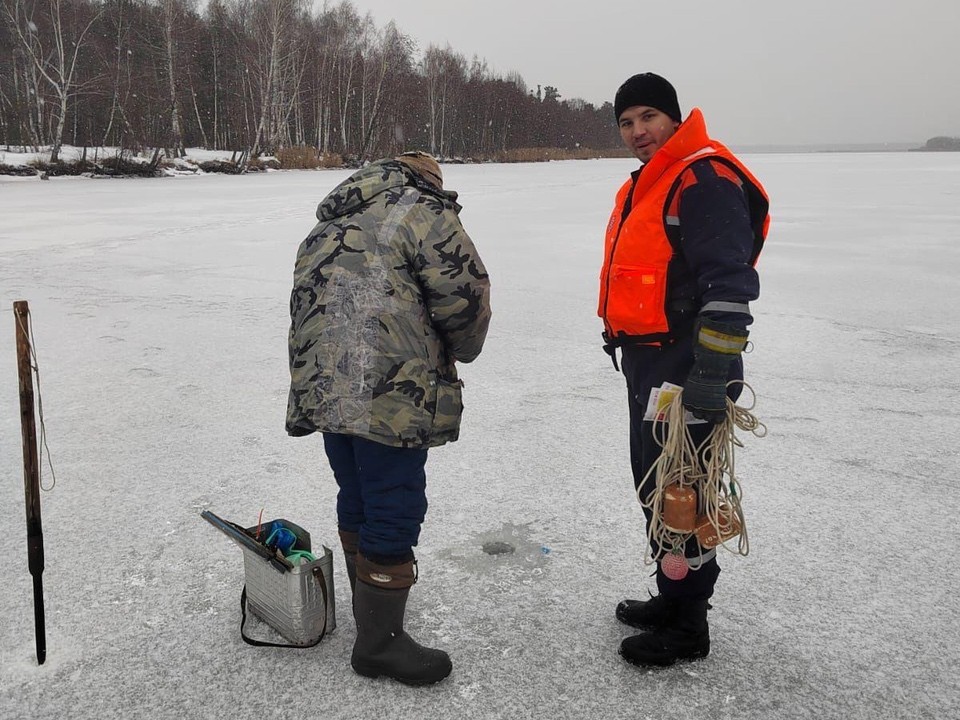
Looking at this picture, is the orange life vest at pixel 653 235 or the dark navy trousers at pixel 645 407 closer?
the orange life vest at pixel 653 235

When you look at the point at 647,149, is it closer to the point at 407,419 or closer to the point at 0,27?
the point at 407,419

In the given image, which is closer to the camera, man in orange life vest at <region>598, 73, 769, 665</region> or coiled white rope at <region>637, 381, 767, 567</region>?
man in orange life vest at <region>598, 73, 769, 665</region>

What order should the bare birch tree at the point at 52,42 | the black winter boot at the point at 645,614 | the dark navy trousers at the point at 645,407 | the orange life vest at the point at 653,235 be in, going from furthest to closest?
1. the bare birch tree at the point at 52,42
2. the black winter boot at the point at 645,614
3. the dark navy trousers at the point at 645,407
4. the orange life vest at the point at 653,235


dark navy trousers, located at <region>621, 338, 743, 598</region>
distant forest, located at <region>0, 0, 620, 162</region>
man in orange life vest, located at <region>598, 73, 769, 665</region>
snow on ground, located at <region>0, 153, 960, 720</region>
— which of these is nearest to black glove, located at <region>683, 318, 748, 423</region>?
man in orange life vest, located at <region>598, 73, 769, 665</region>

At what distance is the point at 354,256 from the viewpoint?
1.84m

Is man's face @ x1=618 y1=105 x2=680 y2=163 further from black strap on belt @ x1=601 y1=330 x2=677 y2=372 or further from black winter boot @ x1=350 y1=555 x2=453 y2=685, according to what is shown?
black winter boot @ x1=350 y1=555 x2=453 y2=685

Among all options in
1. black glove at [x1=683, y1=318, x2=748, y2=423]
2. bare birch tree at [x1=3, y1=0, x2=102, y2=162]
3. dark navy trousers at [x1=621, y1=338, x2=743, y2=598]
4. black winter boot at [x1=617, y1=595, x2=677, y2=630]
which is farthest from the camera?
bare birch tree at [x1=3, y1=0, x2=102, y2=162]

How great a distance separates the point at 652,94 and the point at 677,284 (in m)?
0.54

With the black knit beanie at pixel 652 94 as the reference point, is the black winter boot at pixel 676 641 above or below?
below

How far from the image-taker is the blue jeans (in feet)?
6.22

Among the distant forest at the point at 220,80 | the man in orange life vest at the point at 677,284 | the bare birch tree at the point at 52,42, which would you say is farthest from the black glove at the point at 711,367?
the bare birch tree at the point at 52,42

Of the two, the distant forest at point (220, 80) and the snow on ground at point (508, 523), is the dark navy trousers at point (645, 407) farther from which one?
the distant forest at point (220, 80)

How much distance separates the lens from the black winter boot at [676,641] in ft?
6.93

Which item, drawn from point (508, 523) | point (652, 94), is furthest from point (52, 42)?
point (652, 94)
